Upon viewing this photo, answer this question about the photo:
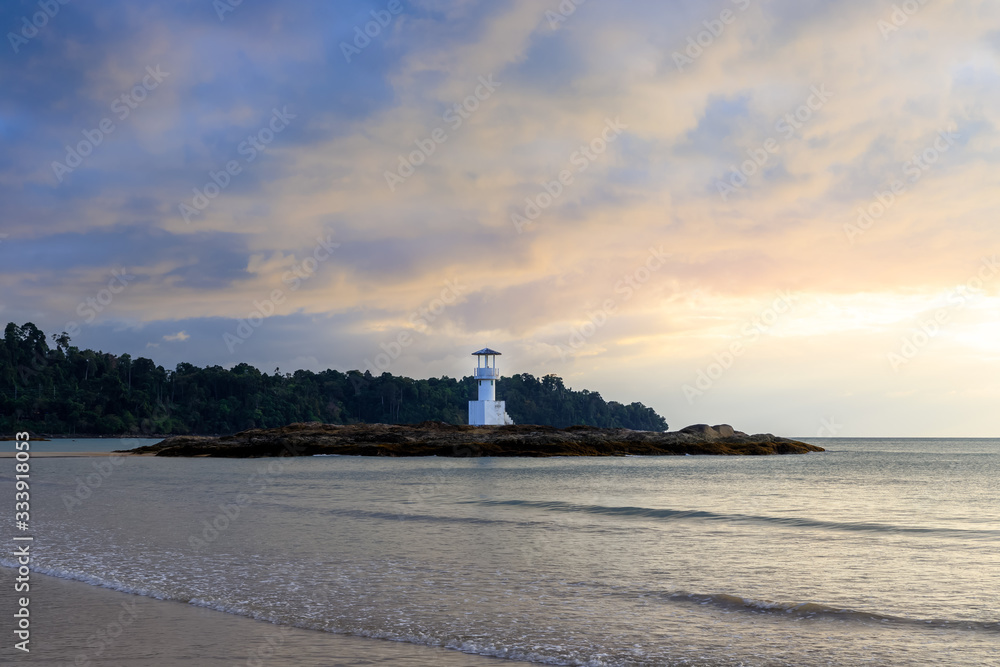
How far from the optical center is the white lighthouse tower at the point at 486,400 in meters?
88.6

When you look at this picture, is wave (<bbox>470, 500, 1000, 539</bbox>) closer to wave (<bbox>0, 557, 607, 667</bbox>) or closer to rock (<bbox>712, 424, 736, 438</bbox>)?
wave (<bbox>0, 557, 607, 667</bbox>)

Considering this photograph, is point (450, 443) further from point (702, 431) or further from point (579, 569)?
point (579, 569)

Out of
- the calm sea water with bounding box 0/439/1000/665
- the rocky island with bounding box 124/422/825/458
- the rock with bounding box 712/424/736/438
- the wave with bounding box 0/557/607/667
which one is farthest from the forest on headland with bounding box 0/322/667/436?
the wave with bounding box 0/557/607/667

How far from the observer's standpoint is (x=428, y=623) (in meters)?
9.88

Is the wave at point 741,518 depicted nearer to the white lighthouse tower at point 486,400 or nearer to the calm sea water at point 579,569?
the calm sea water at point 579,569

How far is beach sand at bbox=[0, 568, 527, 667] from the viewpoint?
812cm

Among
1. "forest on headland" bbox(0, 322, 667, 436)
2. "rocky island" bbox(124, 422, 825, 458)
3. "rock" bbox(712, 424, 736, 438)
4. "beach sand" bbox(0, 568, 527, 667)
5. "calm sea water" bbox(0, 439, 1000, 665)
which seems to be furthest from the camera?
"forest on headland" bbox(0, 322, 667, 436)

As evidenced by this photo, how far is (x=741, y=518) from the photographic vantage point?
22703 millimetres

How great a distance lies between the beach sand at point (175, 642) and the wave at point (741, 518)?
15.6m

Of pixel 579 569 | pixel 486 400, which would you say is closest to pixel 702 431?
pixel 486 400

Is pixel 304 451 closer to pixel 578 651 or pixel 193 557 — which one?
pixel 193 557

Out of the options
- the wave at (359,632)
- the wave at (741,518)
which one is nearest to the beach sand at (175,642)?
the wave at (359,632)

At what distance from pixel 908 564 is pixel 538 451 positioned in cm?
6595

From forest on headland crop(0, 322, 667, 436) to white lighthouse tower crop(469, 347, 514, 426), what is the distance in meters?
72.6
